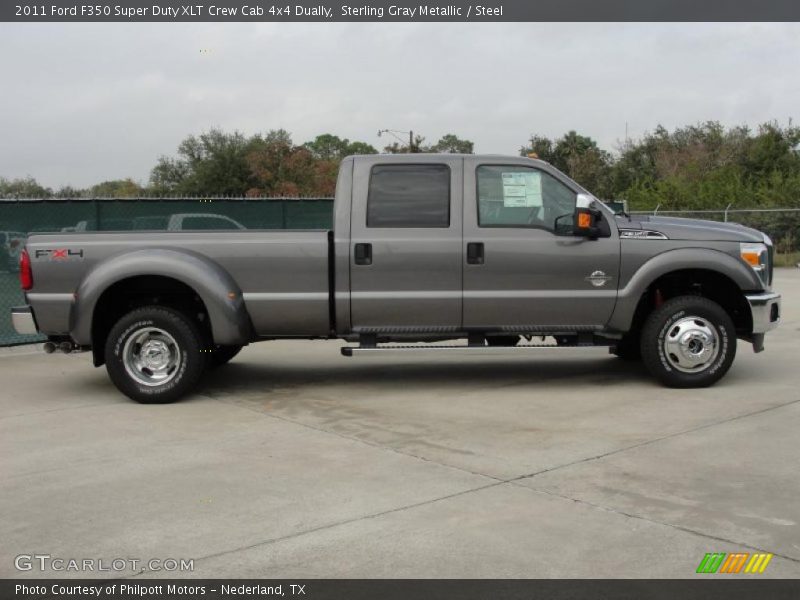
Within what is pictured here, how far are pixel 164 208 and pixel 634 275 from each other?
6.91 m

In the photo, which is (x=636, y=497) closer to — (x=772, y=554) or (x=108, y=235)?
(x=772, y=554)

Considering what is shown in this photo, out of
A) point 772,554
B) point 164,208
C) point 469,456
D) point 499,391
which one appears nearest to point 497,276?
point 499,391

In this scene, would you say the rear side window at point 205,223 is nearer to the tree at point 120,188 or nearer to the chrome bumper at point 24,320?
the chrome bumper at point 24,320

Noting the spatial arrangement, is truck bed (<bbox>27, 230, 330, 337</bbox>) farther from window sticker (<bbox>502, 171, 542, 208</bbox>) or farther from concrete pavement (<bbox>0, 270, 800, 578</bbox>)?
window sticker (<bbox>502, 171, 542, 208</bbox>)

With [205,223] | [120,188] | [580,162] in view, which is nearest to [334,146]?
[120,188]

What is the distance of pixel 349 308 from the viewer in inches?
311

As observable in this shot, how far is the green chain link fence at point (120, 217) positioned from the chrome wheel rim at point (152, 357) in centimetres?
360

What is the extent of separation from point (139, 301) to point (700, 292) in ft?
16.8

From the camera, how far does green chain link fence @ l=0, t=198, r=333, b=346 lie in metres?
11.1

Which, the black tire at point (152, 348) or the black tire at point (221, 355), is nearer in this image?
the black tire at point (152, 348)

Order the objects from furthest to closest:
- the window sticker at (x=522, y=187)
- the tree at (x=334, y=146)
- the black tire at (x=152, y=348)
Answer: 1. the tree at (x=334, y=146)
2. the window sticker at (x=522, y=187)
3. the black tire at (x=152, y=348)

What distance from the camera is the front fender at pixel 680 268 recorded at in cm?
793

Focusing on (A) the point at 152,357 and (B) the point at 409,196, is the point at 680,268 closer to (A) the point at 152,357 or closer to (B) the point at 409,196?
(B) the point at 409,196

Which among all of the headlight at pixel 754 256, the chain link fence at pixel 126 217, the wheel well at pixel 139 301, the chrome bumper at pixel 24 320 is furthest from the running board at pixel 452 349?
the chain link fence at pixel 126 217
